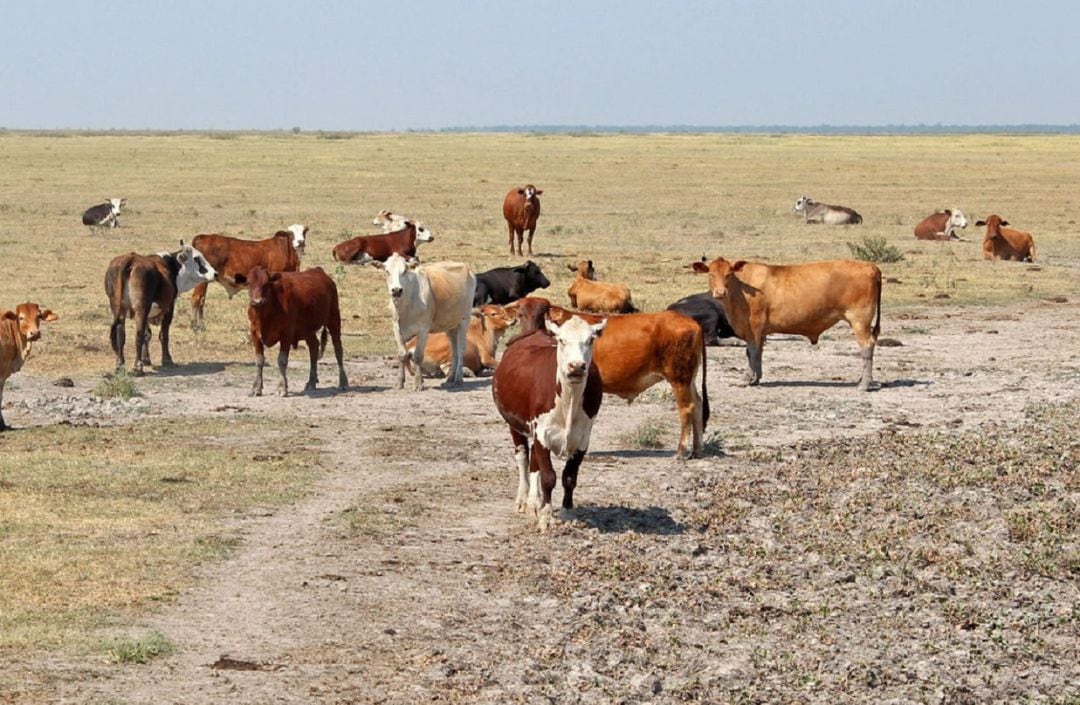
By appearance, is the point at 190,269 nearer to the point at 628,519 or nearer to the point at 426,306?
the point at 426,306

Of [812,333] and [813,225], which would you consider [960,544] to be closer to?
[812,333]

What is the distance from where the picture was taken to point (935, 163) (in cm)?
6969

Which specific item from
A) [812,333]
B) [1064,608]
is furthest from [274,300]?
[1064,608]

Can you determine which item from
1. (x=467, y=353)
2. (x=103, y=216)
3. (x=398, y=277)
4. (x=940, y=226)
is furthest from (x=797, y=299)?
(x=103, y=216)

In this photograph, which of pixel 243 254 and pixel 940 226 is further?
pixel 940 226

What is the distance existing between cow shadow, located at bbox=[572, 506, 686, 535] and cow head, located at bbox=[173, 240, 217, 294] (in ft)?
30.0

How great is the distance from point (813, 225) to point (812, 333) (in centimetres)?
2113

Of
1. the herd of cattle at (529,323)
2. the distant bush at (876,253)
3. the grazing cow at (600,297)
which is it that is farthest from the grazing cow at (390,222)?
the grazing cow at (600,297)

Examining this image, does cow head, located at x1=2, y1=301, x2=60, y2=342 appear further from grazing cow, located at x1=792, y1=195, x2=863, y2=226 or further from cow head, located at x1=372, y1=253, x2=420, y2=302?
grazing cow, located at x1=792, y1=195, x2=863, y2=226

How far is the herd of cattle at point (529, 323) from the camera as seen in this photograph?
1092 cm

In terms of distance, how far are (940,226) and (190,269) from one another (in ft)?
63.0

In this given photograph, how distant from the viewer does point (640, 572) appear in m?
9.98

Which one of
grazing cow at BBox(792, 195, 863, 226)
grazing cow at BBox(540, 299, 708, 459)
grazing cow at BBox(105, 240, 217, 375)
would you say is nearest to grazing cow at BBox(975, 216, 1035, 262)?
grazing cow at BBox(792, 195, 863, 226)

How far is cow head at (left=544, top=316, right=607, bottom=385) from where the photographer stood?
1035 cm
